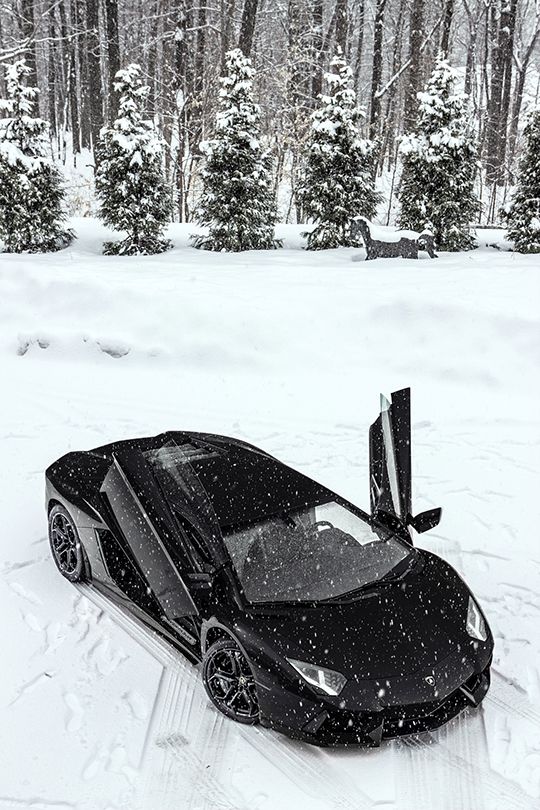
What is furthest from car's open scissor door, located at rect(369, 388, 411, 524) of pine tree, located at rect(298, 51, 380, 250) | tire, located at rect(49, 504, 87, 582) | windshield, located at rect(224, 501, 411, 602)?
pine tree, located at rect(298, 51, 380, 250)

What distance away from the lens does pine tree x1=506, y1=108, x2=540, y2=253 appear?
48.9 ft

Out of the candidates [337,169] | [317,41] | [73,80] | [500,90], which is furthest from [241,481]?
[73,80]

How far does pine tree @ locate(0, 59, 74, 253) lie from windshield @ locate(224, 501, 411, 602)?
1268 cm

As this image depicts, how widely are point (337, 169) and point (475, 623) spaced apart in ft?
44.0

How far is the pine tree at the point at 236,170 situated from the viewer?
14914mm

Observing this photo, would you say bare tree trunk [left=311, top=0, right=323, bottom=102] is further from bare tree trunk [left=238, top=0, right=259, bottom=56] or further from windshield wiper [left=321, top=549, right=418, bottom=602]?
windshield wiper [left=321, top=549, right=418, bottom=602]

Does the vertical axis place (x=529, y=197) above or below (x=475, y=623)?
above

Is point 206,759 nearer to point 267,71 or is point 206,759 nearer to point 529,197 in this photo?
point 529,197

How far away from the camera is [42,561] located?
541cm

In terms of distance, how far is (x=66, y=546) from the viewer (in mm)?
5125

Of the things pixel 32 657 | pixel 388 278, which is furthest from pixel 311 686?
pixel 388 278

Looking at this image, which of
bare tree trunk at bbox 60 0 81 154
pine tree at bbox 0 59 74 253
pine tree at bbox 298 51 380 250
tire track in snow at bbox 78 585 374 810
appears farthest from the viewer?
bare tree trunk at bbox 60 0 81 154

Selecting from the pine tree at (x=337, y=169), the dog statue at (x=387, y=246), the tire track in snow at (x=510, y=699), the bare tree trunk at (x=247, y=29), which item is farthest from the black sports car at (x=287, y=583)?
the bare tree trunk at (x=247, y=29)

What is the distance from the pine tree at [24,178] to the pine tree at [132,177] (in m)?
1.17
